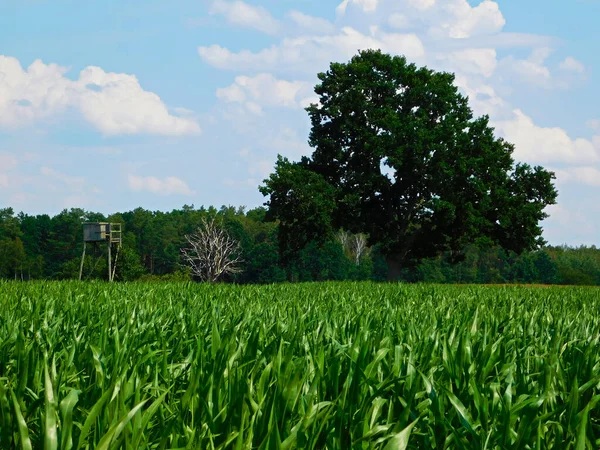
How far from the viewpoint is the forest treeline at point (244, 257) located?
86688 mm

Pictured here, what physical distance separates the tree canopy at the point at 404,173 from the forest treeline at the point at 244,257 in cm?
3769

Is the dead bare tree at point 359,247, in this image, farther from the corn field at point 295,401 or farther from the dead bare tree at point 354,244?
the corn field at point 295,401

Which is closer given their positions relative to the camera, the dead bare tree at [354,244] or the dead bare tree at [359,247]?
the dead bare tree at [359,247]

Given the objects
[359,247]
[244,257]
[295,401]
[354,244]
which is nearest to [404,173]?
[295,401]

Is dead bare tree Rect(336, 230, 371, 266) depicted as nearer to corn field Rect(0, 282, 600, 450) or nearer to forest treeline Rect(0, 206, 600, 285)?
forest treeline Rect(0, 206, 600, 285)

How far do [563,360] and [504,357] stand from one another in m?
0.60

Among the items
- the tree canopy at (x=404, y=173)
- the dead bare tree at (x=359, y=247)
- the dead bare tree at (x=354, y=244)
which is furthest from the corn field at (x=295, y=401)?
the dead bare tree at (x=354, y=244)

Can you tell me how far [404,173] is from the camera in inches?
1597

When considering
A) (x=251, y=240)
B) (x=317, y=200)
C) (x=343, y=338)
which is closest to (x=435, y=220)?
(x=317, y=200)

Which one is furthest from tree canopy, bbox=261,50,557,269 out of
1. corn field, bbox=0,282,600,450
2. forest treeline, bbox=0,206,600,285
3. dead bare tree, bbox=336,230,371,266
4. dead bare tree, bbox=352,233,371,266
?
dead bare tree, bbox=336,230,371,266

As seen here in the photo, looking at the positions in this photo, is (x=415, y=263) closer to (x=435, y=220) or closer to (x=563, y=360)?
(x=435, y=220)

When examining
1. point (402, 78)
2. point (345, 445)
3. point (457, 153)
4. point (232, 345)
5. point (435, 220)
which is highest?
point (402, 78)

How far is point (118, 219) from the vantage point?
11294 cm

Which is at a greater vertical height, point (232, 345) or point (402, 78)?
point (402, 78)
